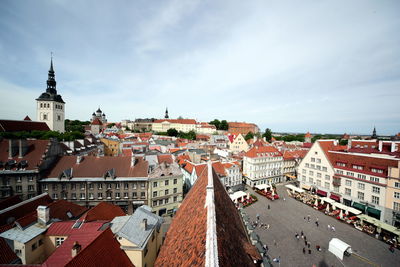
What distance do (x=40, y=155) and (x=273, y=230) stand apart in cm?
4015

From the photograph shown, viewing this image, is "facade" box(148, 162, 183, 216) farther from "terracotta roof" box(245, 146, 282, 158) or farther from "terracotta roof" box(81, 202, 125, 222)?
"terracotta roof" box(245, 146, 282, 158)

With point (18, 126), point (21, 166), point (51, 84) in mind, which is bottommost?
point (21, 166)

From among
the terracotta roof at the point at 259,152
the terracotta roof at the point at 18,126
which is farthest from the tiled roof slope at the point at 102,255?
the terracotta roof at the point at 18,126

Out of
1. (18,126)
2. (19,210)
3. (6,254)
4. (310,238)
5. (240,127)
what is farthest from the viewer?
(240,127)

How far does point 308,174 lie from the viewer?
136 feet

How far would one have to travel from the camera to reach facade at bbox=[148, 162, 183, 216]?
2918cm

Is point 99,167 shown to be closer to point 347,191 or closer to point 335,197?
point 335,197

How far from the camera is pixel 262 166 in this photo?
46.3 meters

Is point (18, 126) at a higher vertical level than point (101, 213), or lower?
higher

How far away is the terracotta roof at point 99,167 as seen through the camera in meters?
28.4

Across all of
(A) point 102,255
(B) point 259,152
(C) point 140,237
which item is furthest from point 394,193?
(A) point 102,255

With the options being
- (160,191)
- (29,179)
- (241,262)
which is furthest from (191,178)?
(241,262)

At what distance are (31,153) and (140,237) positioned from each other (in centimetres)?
2850

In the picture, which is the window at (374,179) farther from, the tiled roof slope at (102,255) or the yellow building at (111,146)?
the yellow building at (111,146)
